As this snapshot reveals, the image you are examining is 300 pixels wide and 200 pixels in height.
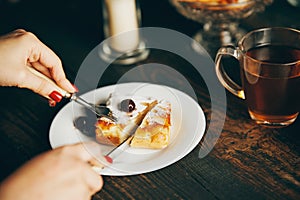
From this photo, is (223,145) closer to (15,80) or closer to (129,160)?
(129,160)

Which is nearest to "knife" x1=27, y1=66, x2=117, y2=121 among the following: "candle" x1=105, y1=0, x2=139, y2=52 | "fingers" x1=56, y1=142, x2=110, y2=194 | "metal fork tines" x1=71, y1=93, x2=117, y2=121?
"metal fork tines" x1=71, y1=93, x2=117, y2=121

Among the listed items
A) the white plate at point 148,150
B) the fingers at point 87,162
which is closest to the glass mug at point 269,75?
the white plate at point 148,150

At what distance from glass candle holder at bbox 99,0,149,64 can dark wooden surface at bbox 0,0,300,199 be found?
5cm

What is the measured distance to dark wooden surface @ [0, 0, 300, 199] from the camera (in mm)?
973

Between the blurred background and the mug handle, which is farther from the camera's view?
the blurred background

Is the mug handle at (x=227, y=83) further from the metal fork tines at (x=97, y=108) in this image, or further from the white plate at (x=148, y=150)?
the metal fork tines at (x=97, y=108)

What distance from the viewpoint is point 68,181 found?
2.71 ft

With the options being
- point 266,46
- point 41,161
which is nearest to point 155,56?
point 266,46

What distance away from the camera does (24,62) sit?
1.08 meters

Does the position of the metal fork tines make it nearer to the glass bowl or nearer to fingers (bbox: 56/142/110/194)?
fingers (bbox: 56/142/110/194)

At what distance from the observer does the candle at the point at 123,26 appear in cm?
139

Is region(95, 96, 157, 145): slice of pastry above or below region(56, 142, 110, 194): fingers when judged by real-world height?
below

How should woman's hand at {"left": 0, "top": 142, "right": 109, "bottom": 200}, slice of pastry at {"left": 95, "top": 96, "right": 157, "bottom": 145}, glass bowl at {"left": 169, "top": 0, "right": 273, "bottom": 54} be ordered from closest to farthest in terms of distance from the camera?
woman's hand at {"left": 0, "top": 142, "right": 109, "bottom": 200}, slice of pastry at {"left": 95, "top": 96, "right": 157, "bottom": 145}, glass bowl at {"left": 169, "top": 0, "right": 273, "bottom": 54}

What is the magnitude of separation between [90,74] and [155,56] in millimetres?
185
